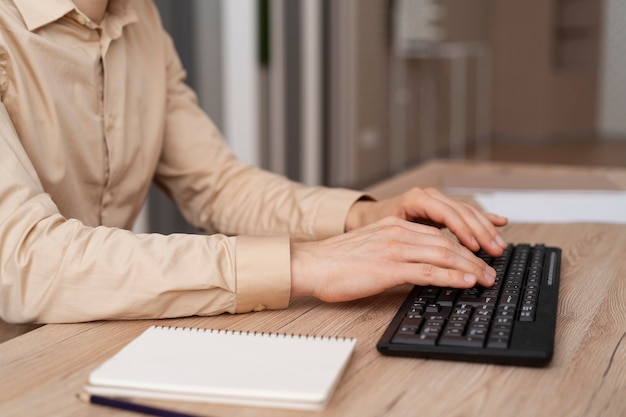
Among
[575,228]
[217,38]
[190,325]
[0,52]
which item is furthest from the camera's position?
[217,38]

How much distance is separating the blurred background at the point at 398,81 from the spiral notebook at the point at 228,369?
8.04 ft

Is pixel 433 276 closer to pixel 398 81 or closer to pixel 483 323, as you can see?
pixel 483 323

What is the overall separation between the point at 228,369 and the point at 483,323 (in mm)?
231

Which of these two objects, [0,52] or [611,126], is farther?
[611,126]

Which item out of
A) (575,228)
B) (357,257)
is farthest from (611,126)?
(357,257)

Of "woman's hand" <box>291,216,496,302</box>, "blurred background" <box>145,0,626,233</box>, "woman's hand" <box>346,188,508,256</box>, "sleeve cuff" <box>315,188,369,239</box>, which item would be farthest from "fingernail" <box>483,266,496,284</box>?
"blurred background" <box>145,0,626,233</box>

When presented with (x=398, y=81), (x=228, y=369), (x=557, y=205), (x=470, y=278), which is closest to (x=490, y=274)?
(x=470, y=278)

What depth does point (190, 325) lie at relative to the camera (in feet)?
2.60

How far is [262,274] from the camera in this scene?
82 cm

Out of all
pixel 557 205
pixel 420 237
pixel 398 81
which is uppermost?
pixel 420 237

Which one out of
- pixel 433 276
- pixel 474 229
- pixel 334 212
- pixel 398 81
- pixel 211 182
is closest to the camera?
pixel 433 276

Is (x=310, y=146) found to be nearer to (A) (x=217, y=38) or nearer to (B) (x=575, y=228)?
(A) (x=217, y=38)

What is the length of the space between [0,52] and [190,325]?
42 centimetres

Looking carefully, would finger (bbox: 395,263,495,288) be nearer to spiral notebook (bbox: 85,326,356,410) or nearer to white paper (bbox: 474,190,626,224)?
spiral notebook (bbox: 85,326,356,410)
